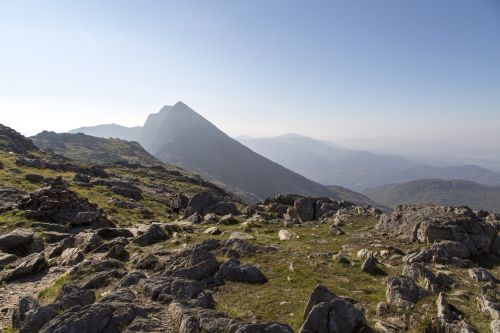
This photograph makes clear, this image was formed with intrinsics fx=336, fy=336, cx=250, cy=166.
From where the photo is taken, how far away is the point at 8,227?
33.4 meters

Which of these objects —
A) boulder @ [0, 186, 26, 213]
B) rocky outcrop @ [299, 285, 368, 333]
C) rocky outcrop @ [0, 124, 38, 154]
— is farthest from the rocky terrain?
rocky outcrop @ [0, 124, 38, 154]

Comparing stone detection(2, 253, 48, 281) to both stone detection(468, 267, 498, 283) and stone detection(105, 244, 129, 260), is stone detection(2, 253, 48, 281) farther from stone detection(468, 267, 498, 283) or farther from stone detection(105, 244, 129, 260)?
stone detection(468, 267, 498, 283)

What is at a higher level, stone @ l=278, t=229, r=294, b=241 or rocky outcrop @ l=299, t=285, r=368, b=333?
rocky outcrop @ l=299, t=285, r=368, b=333

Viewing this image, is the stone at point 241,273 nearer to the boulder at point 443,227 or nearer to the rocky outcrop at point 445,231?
the rocky outcrop at point 445,231

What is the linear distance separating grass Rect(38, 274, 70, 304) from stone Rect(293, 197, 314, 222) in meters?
32.3

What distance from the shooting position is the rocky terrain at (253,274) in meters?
13.6

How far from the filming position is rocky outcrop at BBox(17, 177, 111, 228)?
124 ft

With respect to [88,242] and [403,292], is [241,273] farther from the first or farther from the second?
[88,242]

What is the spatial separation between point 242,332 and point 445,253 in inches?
735

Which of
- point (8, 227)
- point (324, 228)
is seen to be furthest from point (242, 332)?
point (8, 227)

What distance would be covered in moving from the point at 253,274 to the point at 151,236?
46.7ft

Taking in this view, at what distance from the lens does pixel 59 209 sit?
1550 inches

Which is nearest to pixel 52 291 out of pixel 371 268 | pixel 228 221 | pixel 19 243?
pixel 19 243

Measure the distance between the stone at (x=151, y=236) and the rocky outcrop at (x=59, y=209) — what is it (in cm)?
1042
